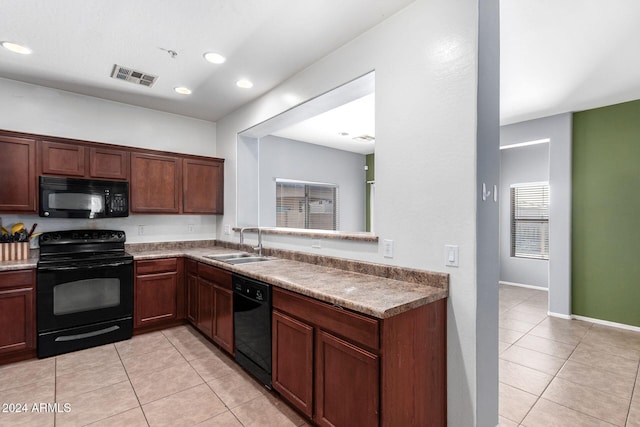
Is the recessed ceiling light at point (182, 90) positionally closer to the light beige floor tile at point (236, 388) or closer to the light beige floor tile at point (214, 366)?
the light beige floor tile at point (214, 366)

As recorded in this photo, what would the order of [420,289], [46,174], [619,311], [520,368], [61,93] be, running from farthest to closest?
[619,311], [61,93], [46,174], [520,368], [420,289]

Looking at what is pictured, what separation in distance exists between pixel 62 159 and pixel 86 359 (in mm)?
2072

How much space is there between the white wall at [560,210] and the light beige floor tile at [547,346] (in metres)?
1.16

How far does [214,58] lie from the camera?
9.09 feet

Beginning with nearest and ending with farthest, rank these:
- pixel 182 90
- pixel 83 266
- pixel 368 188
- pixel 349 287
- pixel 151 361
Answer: pixel 349 287 → pixel 151 361 → pixel 83 266 → pixel 182 90 → pixel 368 188

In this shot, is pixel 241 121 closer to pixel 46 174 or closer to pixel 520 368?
pixel 46 174

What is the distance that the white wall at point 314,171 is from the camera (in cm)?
547

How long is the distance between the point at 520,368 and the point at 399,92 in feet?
8.91

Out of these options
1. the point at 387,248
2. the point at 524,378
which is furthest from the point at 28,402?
the point at 524,378

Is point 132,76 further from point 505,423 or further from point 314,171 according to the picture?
point 505,423

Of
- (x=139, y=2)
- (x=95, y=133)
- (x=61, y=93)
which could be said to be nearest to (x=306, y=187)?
(x=95, y=133)

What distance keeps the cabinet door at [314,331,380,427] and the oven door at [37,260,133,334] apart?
259cm

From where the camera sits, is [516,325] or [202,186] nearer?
[516,325]

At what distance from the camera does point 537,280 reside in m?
5.84
